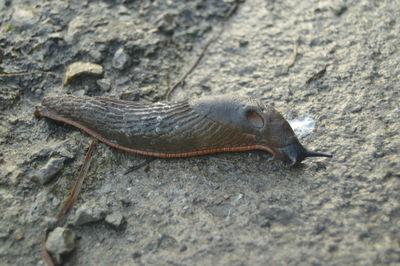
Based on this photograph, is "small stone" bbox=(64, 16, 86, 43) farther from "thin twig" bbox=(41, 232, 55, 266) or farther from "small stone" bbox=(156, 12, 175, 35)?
"thin twig" bbox=(41, 232, 55, 266)

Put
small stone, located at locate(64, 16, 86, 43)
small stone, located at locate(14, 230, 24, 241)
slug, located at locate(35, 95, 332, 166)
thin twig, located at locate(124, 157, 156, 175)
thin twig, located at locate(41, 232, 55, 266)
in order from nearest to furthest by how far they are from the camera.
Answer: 1. thin twig, located at locate(41, 232, 55, 266)
2. small stone, located at locate(14, 230, 24, 241)
3. slug, located at locate(35, 95, 332, 166)
4. thin twig, located at locate(124, 157, 156, 175)
5. small stone, located at locate(64, 16, 86, 43)

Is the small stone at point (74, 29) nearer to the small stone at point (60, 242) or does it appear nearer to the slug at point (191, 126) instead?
the slug at point (191, 126)

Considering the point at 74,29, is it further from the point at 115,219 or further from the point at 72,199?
the point at 115,219

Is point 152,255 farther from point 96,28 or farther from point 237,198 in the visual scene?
point 96,28

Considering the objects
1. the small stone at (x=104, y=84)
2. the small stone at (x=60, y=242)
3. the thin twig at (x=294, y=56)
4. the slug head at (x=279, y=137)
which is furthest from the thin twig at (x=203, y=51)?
the small stone at (x=60, y=242)

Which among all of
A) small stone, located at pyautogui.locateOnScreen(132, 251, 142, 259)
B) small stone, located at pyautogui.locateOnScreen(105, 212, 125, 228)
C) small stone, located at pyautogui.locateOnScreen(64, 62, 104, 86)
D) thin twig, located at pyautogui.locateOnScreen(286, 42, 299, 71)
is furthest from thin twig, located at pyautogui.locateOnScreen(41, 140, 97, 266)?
thin twig, located at pyautogui.locateOnScreen(286, 42, 299, 71)

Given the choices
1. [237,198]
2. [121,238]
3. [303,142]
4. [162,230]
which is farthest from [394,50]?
[121,238]
